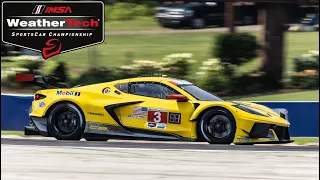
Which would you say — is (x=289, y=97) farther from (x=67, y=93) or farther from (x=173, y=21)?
(x=67, y=93)

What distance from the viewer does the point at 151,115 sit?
10.5m

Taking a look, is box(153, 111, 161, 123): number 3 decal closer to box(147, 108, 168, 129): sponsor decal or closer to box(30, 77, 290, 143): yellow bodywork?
box(147, 108, 168, 129): sponsor decal

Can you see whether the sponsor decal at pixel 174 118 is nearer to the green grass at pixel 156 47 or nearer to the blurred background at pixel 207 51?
the blurred background at pixel 207 51

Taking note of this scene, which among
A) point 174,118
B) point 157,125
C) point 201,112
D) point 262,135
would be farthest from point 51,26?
point 262,135

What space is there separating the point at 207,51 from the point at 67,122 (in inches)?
401

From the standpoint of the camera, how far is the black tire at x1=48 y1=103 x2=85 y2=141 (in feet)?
34.9

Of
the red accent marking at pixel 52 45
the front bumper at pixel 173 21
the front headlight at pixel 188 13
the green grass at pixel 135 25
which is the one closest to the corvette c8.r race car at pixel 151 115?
the red accent marking at pixel 52 45

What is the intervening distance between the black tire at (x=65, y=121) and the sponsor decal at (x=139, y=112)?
2.70 ft

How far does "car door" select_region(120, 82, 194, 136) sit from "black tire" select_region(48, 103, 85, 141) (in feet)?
2.27

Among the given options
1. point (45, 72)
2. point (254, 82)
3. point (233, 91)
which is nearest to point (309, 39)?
point (254, 82)

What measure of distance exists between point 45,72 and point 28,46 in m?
3.88

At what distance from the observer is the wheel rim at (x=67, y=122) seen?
10.7 m

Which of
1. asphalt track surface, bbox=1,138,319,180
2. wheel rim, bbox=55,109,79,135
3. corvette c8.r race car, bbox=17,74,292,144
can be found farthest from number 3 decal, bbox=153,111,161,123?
wheel rim, bbox=55,109,79,135

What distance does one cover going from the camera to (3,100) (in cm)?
1317
